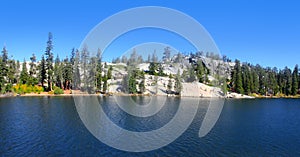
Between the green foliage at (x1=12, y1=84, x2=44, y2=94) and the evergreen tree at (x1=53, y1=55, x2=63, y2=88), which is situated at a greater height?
the evergreen tree at (x1=53, y1=55, x2=63, y2=88)

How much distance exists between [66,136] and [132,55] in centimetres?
13801

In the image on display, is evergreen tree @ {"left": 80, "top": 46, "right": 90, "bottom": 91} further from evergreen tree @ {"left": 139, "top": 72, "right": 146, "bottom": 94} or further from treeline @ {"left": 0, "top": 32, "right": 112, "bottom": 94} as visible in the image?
evergreen tree @ {"left": 139, "top": 72, "right": 146, "bottom": 94}

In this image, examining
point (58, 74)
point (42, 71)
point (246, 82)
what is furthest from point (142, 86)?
point (246, 82)

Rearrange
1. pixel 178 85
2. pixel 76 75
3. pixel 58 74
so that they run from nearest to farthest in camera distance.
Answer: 1. pixel 58 74
2. pixel 76 75
3. pixel 178 85

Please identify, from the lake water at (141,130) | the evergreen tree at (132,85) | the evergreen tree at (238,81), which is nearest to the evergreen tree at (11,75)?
the evergreen tree at (132,85)

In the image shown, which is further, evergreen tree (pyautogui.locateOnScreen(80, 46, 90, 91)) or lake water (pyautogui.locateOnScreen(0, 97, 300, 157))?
evergreen tree (pyautogui.locateOnScreen(80, 46, 90, 91))

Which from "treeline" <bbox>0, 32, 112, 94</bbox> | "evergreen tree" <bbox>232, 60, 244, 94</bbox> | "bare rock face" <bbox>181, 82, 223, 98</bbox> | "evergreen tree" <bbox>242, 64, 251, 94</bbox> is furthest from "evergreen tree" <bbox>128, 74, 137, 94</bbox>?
"evergreen tree" <bbox>242, 64, 251, 94</bbox>

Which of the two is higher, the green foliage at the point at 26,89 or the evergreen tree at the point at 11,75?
the evergreen tree at the point at 11,75

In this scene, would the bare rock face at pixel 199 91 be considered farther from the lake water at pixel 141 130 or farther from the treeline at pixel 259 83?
the lake water at pixel 141 130

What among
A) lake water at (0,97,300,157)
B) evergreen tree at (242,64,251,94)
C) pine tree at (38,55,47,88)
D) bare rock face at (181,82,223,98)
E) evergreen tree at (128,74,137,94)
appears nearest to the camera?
lake water at (0,97,300,157)

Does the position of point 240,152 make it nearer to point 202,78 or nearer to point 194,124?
point 194,124

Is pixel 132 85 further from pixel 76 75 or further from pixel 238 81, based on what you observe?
pixel 238 81

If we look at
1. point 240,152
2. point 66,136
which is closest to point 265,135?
point 240,152

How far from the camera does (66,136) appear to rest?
44.6 meters
